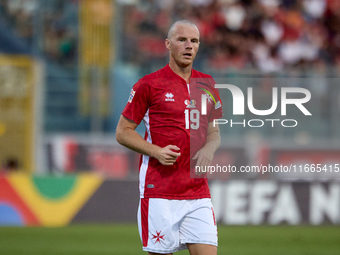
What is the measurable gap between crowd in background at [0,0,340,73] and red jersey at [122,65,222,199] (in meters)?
8.66

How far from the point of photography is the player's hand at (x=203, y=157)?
4.09 meters

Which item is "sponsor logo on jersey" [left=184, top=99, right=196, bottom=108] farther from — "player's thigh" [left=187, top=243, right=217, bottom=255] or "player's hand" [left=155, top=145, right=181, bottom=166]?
"player's thigh" [left=187, top=243, right=217, bottom=255]

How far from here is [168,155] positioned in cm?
399

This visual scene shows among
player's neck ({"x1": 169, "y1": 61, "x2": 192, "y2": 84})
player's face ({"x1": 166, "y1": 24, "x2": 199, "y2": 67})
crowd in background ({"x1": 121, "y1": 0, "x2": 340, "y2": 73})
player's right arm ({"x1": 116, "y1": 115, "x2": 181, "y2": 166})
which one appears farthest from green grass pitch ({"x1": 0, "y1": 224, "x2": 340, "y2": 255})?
crowd in background ({"x1": 121, "y1": 0, "x2": 340, "y2": 73})

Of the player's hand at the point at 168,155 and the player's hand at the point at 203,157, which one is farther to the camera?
the player's hand at the point at 203,157

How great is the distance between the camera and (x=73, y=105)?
41.3 ft

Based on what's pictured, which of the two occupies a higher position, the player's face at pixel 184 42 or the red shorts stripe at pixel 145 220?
the player's face at pixel 184 42

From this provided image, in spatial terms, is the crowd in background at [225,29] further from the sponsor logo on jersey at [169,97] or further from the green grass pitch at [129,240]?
the sponsor logo on jersey at [169,97]

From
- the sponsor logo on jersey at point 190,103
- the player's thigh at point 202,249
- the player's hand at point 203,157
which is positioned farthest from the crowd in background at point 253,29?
the player's thigh at point 202,249

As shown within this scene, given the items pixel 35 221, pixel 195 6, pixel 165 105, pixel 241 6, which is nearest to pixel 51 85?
pixel 35 221

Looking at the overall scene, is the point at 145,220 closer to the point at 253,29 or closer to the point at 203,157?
the point at 203,157

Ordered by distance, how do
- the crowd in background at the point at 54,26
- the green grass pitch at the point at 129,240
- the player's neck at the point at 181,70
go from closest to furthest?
the player's neck at the point at 181,70, the green grass pitch at the point at 129,240, the crowd in background at the point at 54,26

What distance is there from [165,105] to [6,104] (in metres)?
10.2

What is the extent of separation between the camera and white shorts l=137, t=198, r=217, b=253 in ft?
13.4
